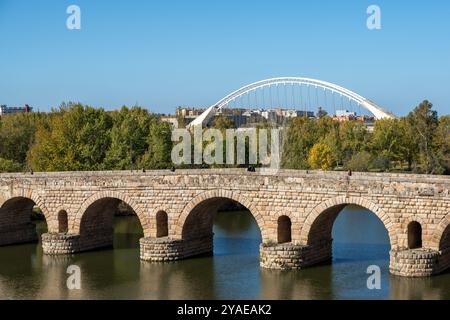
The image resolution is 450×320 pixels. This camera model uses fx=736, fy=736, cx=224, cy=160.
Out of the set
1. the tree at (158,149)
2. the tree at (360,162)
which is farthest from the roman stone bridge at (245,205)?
the tree at (360,162)

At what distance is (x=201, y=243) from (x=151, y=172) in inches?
163

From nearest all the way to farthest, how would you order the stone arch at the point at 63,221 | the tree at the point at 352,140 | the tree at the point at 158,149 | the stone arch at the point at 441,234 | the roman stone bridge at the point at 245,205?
the stone arch at the point at 441,234, the roman stone bridge at the point at 245,205, the stone arch at the point at 63,221, the tree at the point at 158,149, the tree at the point at 352,140

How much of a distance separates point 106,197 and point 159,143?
64.6 feet

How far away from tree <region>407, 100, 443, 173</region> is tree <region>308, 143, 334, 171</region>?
7.10 metres

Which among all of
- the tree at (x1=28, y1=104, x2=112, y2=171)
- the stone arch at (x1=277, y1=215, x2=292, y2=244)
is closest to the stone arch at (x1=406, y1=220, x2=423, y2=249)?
the stone arch at (x1=277, y1=215, x2=292, y2=244)

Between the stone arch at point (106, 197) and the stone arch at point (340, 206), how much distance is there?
7841 millimetres

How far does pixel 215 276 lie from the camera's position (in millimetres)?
30781

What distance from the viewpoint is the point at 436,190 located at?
27719 mm

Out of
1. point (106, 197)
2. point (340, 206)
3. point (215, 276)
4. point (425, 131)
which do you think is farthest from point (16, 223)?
point (425, 131)

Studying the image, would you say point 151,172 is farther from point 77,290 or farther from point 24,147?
point 24,147

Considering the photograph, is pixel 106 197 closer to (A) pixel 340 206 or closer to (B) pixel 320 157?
(A) pixel 340 206

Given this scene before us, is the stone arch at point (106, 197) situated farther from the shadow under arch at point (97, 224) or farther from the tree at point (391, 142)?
the tree at point (391, 142)

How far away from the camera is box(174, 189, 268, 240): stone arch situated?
105ft

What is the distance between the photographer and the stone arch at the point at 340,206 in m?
29.0
